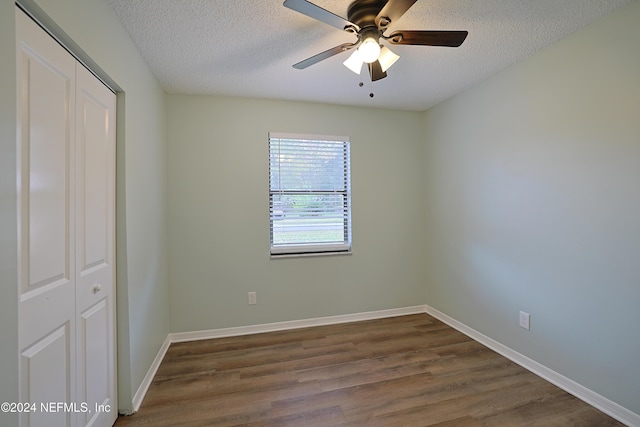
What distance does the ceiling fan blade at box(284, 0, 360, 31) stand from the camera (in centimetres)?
123

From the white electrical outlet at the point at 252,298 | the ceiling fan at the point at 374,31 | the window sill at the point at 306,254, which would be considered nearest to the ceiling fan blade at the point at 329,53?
the ceiling fan at the point at 374,31

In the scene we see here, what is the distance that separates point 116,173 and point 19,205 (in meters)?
0.82

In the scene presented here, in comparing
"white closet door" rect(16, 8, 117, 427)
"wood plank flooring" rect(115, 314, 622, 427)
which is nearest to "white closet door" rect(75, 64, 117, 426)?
"white closet door" rect(16, 8, 117, 427)

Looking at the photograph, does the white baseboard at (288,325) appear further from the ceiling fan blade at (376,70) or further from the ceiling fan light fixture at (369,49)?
the ceiling fan light fixture at (369,49)

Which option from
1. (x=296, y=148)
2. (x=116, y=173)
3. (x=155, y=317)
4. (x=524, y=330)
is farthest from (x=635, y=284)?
(x=155, y=317)

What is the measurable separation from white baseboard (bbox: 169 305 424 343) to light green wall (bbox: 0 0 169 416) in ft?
0.96

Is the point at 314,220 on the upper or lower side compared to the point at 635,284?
upper

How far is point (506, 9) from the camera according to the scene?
162cm

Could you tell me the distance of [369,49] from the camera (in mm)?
1539

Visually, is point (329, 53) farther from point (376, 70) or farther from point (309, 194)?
point (309, 194)

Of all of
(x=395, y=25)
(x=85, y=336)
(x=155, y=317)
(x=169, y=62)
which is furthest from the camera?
(x=155, y=317)

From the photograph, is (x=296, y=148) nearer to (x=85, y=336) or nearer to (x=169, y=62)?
(x=169, y=62)

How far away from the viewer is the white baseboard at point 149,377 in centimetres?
178

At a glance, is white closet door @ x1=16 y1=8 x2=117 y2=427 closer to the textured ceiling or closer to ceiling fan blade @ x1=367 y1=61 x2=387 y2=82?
the textured ceiling
